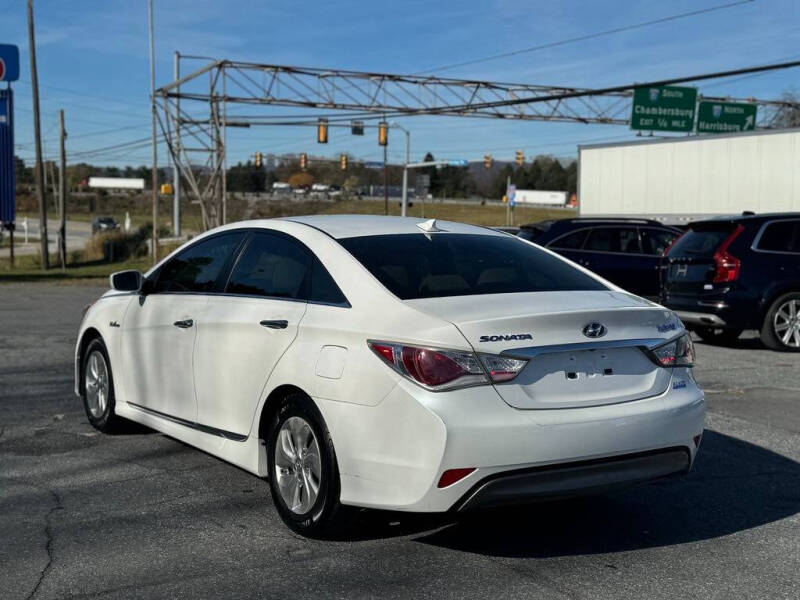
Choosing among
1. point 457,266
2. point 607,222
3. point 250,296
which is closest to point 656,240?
point 607,222

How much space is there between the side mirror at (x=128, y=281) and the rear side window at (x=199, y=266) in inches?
5.8

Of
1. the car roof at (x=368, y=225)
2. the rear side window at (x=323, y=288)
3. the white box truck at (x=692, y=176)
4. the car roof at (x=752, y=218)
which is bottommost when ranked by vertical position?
the rear side window at (x=323, y=288)

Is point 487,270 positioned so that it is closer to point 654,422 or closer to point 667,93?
point 654,422

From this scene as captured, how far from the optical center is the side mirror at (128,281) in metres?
6.57

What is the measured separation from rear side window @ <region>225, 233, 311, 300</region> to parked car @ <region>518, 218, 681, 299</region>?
11158 millimetres

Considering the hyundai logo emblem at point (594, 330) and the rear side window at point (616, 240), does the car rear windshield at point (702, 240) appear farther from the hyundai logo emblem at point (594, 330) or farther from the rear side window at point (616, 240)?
the hyundai logo emblem at point (594, 330)

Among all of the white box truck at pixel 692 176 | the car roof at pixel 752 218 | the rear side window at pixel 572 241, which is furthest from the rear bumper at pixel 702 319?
the white box truck at pixel 692 176

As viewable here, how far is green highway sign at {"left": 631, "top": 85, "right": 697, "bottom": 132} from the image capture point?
4609cm

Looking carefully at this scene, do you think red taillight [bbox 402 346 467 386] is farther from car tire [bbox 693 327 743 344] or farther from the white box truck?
the white box truck

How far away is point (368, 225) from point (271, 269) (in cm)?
60

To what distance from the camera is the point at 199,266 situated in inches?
242

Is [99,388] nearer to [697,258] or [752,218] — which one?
[697,258]

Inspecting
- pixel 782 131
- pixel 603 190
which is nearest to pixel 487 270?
pixel 782 131

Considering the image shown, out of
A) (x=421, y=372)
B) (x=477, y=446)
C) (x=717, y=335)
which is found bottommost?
(x=717, y=335)
